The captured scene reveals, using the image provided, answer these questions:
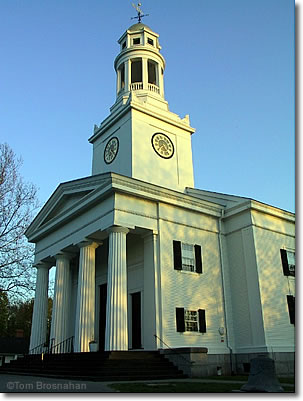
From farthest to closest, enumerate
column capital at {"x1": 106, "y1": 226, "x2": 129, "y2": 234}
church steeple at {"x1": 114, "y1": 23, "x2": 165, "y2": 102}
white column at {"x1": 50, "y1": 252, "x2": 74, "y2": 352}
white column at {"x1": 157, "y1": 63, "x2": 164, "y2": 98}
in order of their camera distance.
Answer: white column at {"x1": 157, "y1": 63, "x2": 164, "y2": 98} → church steeple at {"x1": 114, "y1": 23, "x2": 165, "y2": 102} → white column at {"x1": 50, "y1": 252, "x2": 74, "y2": 352} → column capital at {"x1": 106, "y1": 226, "x2": 129, "y2": 234}

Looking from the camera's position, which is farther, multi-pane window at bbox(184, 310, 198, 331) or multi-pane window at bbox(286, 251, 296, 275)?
multi-pane window at bbox(286, 251, 296, 275)

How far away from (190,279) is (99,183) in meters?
6.81

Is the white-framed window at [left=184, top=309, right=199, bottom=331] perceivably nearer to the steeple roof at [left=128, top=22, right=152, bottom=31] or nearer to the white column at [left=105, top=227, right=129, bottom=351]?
the white column at [left=105, top=227, right=129, bottom=351]

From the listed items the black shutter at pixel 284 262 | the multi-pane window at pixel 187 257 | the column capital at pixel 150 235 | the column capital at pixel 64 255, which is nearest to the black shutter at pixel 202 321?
the multi-pane window at pixel 187 257

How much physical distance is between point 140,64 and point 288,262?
64.4 ft

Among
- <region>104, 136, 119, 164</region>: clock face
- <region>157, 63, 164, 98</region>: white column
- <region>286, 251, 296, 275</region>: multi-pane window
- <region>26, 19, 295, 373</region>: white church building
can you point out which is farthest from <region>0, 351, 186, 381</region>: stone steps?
<region>157, 63, 164, 98</region>: white column

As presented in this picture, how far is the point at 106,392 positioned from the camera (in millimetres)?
9734

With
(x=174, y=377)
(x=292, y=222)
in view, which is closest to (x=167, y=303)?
(x=174, y=377)

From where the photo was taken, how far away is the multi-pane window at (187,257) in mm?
19703

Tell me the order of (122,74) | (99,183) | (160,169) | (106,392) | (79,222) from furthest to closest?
(122,74), (160,169), (79,222), (99,183), (106,392)

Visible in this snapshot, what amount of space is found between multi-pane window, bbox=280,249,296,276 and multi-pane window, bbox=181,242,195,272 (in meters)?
5.63

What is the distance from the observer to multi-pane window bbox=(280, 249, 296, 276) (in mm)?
22094

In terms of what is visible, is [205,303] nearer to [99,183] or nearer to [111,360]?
[111,360]

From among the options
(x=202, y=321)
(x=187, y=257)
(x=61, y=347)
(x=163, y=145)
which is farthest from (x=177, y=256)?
(x=163, y=145)
